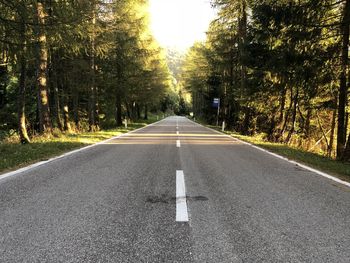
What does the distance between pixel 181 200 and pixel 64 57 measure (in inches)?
735

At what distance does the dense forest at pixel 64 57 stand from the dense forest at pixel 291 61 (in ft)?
24.0

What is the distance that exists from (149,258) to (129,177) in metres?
3.77

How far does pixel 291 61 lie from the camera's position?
14.5m

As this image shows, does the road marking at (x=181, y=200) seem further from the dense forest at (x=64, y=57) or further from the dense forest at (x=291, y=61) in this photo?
the dense forest at (x=291, y=61)

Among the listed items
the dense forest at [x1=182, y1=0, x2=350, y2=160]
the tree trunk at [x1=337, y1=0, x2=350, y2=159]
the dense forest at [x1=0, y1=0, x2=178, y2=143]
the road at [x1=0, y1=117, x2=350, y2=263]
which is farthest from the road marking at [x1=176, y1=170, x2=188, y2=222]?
the dense forest at [x1=182, y1=0, x2=350, y2=160]

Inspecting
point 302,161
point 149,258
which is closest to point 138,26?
point 302,161

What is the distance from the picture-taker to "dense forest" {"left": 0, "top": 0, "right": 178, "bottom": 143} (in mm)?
9742

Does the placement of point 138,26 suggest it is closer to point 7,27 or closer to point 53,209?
point 7,27

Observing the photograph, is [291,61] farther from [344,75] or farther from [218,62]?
[218,62]

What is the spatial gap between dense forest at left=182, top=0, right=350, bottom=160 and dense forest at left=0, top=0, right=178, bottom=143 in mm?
7324

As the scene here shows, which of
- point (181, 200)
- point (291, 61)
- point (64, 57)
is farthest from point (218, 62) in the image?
point (181, 200)

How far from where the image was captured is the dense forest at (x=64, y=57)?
9.74 meters

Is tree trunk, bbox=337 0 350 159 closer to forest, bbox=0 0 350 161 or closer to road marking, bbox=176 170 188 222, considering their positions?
forest, bbox=0 0 350 161

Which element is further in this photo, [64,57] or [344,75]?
[64,57]
